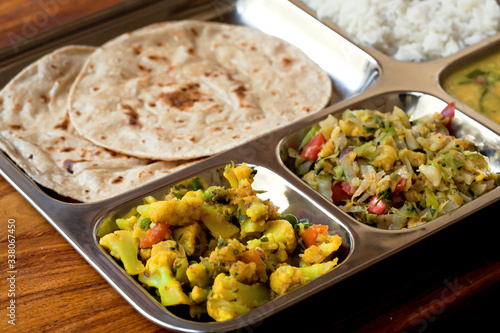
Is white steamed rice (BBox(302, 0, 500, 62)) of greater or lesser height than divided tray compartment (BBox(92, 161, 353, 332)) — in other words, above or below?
above

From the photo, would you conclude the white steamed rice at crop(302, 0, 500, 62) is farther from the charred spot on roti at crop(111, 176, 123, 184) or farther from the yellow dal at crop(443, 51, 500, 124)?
the charred spot on roti at crop(111, 176, 123, 184)

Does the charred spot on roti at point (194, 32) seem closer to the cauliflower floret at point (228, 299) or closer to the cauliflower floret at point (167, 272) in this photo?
the cauliflower floret at point (167, 272)

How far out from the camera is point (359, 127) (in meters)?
2.38

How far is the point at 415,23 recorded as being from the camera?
10.6 feet

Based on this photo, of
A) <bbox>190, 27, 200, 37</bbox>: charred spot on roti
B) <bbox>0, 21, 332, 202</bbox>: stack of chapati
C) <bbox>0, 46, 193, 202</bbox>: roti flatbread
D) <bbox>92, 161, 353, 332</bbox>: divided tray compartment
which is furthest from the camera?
<bbox>190, 27, 200, 37</bbox>: charred spot on roti

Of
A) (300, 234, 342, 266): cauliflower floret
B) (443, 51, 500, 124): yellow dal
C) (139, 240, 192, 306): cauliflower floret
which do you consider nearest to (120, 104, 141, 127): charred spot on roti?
(139, 240, 192, 306): cauliflower floret

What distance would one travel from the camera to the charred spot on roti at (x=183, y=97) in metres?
2.79

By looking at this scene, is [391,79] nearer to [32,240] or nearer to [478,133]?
[478,133]

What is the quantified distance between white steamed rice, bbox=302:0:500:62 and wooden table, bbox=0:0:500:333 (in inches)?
50.9

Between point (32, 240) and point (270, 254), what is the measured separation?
2.79 feet

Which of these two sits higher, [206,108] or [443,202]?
[443,202]

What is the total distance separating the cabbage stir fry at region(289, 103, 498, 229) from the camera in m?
2.12

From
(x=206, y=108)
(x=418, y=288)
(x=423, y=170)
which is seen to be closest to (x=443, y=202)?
(x=423, y=170)

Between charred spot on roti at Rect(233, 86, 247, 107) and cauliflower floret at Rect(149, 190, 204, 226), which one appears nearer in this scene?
cauliflower floret at Rect(149, 190, 204, 226)
